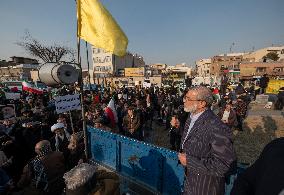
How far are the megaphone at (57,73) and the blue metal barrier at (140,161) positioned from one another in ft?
5.68

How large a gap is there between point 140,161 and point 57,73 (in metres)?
2.79

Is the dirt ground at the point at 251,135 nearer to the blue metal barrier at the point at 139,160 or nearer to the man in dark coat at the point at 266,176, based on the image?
the blue metal barrier at the point at 139,160

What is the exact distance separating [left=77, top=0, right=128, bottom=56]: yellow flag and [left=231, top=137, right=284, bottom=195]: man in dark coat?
12.9 feet

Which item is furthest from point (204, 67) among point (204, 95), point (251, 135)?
point (204, 95)

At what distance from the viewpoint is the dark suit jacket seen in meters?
2.40

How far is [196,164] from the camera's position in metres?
2.51

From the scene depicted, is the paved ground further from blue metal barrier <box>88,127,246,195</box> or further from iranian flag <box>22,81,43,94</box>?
iranian flag <box>22,81,43,94</box>

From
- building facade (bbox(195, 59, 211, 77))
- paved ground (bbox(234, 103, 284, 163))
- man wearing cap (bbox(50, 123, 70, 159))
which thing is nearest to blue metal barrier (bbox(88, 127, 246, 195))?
man wearing cap (bbox(50, 123, 70, 159))

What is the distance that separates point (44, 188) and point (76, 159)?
196 cm

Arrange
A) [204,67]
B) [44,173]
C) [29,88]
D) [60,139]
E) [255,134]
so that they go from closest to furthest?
1. [44,173]
2. [60,139]
3. [255,134]
4. [29,88]
5. [204,67]

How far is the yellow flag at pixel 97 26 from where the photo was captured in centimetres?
474

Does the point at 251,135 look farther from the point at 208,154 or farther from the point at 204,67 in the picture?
the point at 204,67

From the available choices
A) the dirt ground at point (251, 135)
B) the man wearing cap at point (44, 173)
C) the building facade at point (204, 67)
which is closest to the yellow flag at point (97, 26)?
the man wearing cap at point (44, 173)

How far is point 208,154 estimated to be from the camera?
8.20ft
